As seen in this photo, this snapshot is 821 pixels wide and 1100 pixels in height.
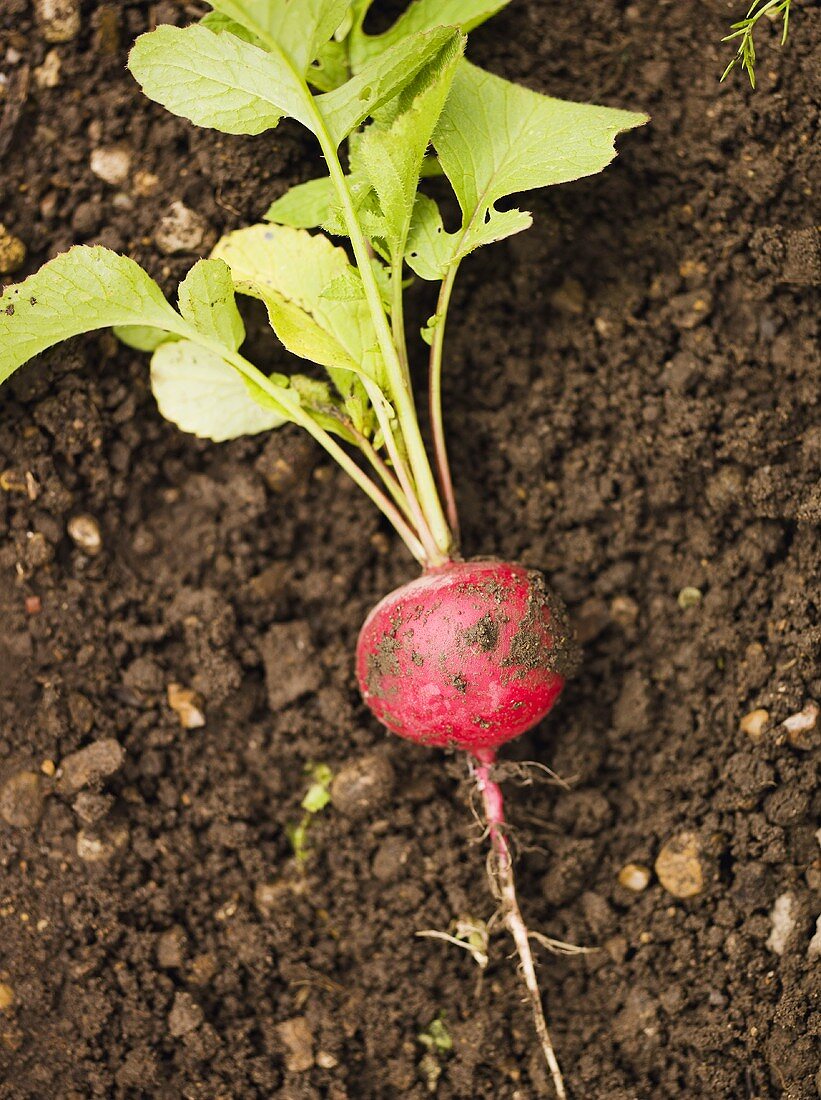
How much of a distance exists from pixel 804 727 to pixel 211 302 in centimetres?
136

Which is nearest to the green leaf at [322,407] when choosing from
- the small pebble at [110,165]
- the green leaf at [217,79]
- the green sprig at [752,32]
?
the green leaf at [217,79]

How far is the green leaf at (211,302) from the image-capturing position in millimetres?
1769

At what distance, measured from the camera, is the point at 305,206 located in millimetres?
1929

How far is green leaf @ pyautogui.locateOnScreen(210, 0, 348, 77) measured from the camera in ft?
5.03

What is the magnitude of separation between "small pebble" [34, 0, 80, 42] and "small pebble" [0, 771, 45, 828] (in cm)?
151

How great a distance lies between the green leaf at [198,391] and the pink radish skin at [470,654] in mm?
519

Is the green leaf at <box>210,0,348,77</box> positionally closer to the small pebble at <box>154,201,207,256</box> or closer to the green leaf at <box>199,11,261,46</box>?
the green leaf at <box>199,11,261,46</box>

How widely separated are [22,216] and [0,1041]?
5.31ft

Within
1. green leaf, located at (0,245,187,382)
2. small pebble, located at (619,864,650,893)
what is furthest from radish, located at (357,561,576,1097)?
green leaf, located at (0,245,187,382)

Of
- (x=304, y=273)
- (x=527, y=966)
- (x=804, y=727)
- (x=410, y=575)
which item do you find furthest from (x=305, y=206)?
(x=527, y=966)

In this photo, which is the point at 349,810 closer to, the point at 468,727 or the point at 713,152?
the point at 468,727

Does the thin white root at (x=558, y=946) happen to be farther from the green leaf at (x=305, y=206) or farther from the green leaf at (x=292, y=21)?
the green leaf at (x=292, y=21)

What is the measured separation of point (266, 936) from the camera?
1.96m

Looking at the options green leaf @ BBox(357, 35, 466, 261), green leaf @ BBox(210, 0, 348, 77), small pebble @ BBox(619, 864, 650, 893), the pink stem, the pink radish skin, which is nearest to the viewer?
green leaf @ BBox(210, 0, 348, 77)
